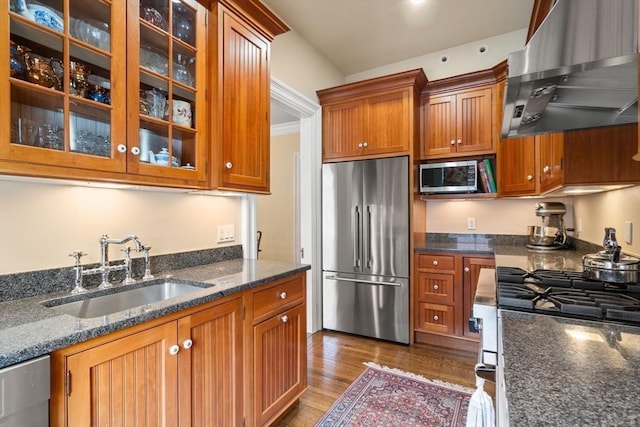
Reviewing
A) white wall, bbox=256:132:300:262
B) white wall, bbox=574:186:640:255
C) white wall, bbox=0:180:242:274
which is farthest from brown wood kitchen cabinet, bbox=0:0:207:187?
white wall, bbox=256:132:300:262

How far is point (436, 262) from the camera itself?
2867 mm

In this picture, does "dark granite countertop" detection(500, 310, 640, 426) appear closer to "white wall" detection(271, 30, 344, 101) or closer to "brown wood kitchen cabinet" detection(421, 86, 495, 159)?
"brown wood kitchen cabinet" detection(421, 86, 495, 159)

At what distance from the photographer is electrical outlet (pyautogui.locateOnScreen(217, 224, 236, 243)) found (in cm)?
211

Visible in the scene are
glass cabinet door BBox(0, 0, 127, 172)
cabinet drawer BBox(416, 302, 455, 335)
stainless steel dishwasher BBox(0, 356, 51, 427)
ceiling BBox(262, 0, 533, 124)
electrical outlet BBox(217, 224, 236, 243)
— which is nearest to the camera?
stainless steel dishwasher BBox(0, 356, 51, 427)

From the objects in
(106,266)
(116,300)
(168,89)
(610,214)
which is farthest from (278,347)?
(610,214)

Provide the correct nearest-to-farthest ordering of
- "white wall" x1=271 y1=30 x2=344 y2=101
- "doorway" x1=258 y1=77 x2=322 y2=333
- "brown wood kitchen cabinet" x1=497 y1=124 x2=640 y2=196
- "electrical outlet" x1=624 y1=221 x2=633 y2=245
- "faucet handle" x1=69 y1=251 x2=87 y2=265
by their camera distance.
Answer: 1. "faucet handle" x1=69 y1=251 x2=87 y2=265
2. "brown wood kitchen cabinet" x1=497 y1=124 x2=640 y2=196
3. "electrical outlet" x1=624 y1=221 x2=633 y2=245
4. "white wall" x1=271 y1=30 x2=344 y2=101
5. "doorway" x1=258 y1=77 x2=322 y2=333

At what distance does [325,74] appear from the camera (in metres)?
3.40

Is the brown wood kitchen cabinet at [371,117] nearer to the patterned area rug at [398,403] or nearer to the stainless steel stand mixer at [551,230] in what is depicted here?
the stainless steel stand mixer at [551,230]

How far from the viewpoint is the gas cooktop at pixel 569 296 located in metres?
0.96

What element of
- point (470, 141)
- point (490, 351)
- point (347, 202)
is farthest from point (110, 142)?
point (470, 141)

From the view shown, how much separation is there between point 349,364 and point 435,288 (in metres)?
1.04

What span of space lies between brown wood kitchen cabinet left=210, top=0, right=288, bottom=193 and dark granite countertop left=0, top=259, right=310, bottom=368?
54 cm

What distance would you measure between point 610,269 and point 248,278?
162 centimetres

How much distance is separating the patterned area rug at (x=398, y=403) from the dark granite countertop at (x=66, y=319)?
3.32 ft
